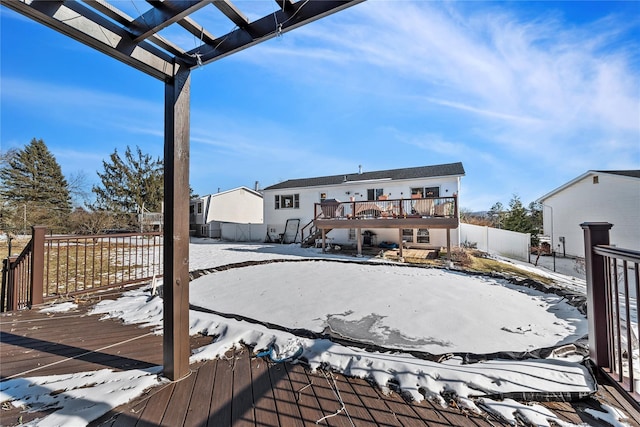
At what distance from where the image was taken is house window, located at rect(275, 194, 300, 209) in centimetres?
1667

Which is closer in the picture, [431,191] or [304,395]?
[304,395]

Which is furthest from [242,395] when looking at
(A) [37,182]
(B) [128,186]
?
(A) [37,182]

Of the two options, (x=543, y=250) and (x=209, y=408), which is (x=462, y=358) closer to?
(x=209, y=408)

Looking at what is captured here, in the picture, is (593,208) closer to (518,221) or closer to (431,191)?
(518,221)

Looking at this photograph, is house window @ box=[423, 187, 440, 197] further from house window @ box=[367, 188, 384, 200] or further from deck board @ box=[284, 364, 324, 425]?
deck board @ box=[284, 364, 324, 425]

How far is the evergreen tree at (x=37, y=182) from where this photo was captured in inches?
676

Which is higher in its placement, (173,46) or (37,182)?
(37,182)

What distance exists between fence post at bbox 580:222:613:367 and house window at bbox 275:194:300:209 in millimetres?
15003

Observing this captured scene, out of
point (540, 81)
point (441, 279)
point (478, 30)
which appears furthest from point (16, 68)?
point (540, 81)

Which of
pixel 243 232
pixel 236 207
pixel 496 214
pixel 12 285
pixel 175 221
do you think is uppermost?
pixel 236 207

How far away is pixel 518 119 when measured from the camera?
1102 centimetres

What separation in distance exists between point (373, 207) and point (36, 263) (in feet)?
32.0

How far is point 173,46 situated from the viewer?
1.77 m

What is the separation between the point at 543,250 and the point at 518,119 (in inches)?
340
